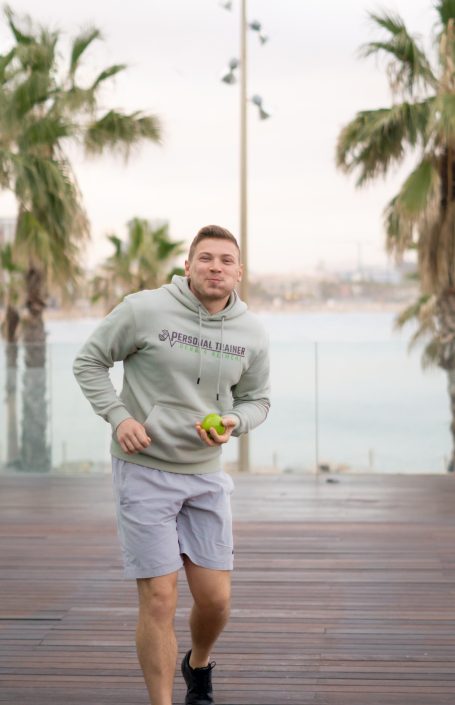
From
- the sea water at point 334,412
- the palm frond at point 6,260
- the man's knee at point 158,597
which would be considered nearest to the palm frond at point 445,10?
the sea water at point 334,412

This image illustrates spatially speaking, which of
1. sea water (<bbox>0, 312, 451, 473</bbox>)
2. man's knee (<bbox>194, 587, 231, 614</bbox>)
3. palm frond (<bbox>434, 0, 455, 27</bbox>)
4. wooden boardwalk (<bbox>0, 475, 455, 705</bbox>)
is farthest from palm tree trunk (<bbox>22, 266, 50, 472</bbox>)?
palm frond (<bbox>434, 0, 455, 27</bbox>)

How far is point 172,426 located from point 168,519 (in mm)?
292

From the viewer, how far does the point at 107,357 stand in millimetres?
3797

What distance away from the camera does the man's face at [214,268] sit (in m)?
3.78

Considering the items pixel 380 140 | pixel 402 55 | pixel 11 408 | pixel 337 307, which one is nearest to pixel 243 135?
pixel 380 140

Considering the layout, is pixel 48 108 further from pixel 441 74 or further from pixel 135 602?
pixel 135 602

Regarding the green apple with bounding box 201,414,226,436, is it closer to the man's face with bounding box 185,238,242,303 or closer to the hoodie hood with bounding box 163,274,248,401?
the hoodie hood with bounding box 163,274,248,401

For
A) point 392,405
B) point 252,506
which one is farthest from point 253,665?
point 392,405

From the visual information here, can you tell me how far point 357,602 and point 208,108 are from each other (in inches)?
2664

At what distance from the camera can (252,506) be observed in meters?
8.71

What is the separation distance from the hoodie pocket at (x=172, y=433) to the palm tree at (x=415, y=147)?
1297cm

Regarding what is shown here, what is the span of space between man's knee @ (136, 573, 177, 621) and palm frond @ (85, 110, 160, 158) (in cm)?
1478

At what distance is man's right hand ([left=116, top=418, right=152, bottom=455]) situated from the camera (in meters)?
3.62

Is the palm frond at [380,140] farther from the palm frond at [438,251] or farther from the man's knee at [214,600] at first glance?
the man's knee at [214,600]
